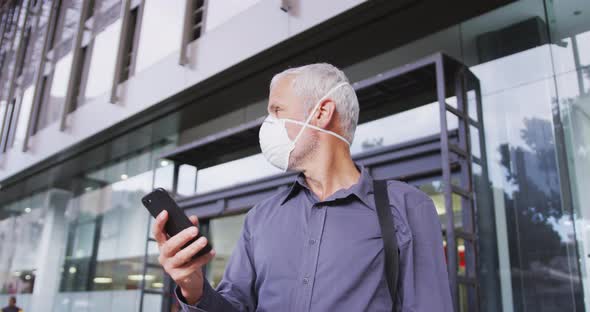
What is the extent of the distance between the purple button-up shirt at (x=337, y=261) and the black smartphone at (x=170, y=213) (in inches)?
7.9

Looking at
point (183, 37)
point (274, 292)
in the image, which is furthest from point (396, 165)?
point (274, 292)

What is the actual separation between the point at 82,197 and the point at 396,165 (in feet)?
31.8

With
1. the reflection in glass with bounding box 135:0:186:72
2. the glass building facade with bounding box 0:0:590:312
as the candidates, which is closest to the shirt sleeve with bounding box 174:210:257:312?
the glass building facade with bounding box 0:0:590:312

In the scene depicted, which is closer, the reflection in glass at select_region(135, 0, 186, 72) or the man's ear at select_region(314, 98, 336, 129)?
the man's ear at select_region(314, 98, 336, 129)

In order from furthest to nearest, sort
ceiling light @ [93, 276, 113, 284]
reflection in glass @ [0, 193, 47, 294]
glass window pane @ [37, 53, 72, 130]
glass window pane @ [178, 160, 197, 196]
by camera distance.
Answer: reflection in glass @ [0, 193, 47, 294] < glass window pane @ [37, 53, 72, 130] < ceiling light @ [93, 276, 113, 284] < glass window pane @ [178, 160, 197, 196]

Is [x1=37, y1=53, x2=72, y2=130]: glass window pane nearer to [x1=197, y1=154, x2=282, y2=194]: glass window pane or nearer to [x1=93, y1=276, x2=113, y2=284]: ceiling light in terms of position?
[x1=93, y1=276, x2=113, y2=284]: ceiling light

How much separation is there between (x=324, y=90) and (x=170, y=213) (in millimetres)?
736

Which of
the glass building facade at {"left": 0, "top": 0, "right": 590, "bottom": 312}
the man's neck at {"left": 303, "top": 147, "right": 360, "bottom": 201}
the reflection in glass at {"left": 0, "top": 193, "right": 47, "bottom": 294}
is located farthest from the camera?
the reflection in glass at {"left": 0, "top": 193, "right": 47, "bottom": 294}

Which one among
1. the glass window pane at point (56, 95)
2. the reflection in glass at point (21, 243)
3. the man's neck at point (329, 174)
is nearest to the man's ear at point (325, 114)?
the man's neck at point (329, 174)

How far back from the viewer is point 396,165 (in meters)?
6.17

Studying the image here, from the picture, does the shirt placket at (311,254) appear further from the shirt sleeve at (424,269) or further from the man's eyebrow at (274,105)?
the man's eyebrow at (274,105)

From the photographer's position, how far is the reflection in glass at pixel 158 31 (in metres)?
9.28

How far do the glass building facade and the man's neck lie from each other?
385cm

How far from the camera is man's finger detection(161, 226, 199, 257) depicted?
130 centimetres
